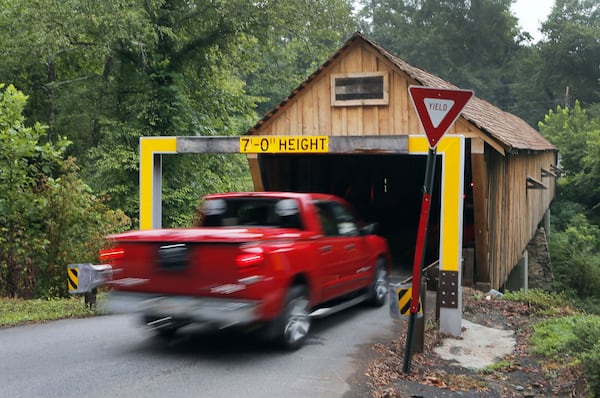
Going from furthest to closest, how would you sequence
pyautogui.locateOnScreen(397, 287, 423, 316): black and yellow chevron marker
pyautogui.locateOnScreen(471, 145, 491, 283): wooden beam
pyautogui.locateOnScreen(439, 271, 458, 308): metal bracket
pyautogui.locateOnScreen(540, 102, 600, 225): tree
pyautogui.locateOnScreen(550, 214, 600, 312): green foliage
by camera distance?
pyautogui.locateOnScreen(540, 102, 600, 225): tree, pyautogui.locateOnScreen(550, 214, 600, 312): green foliage, pyautogui.locateOnScreen(471, 145, 491, 283): wooden beam, pyautogui.locateOnScreen(439, 271, 458, 308): metal bracket, pyautogui.locateOnScreen(397, 287, 423, 316): black and yellow chevron marker

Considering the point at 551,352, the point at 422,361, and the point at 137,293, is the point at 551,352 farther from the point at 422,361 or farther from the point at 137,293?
the point at 137,293

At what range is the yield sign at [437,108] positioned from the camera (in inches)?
255

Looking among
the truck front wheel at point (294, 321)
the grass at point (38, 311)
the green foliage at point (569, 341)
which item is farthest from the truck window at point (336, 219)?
the grass at point (38, 311)

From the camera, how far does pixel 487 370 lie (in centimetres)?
716

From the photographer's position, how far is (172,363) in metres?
6.90

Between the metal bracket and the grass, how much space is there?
5173 mm

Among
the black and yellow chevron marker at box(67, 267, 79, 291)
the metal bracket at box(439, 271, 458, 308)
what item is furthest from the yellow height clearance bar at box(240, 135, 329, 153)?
A: the black and yellow chevron marker at box(67, 267, 79, 291)

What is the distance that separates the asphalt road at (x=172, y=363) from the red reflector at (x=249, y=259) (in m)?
1.09

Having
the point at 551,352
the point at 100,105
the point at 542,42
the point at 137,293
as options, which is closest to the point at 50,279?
the point at 137,293

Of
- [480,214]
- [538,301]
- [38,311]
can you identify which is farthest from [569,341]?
[38,311]

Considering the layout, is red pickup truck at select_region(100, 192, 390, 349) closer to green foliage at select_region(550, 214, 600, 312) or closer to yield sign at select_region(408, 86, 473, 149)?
yield sign at select_region(408, 86, 473, 149)

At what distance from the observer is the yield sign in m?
6.46

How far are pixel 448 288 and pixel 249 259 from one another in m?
3.36

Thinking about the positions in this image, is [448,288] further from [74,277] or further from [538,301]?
[74,277]
